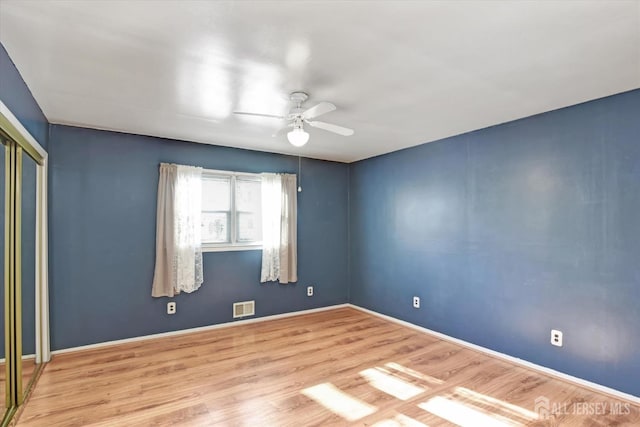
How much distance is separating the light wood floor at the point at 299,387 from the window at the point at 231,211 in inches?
Result: 48.2

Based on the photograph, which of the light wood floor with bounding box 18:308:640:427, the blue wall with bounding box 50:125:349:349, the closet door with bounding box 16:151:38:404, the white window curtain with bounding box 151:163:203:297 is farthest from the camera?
the white window curtain with bounding box 151:163:203:297

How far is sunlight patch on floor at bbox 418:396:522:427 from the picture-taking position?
2.30m

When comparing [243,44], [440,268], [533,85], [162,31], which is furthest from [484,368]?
[162,31]

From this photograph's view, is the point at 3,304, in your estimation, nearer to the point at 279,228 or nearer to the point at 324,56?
the point at 324,56

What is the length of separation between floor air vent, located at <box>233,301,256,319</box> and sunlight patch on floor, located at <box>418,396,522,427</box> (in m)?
2.63

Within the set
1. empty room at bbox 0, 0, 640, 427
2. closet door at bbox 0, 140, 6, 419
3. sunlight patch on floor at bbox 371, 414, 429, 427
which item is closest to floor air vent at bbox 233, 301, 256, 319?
empty room at bbox 0, 0, 640, 427

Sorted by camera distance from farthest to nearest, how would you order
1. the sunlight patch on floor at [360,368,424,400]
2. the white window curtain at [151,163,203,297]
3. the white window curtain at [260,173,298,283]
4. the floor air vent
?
the white window curtain at [260,173,298,283] < the floor air vent < the white window curtain at [151,163,203,297] < the sunlight patch on floor at [360,368,424,400]

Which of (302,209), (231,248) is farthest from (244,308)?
(302,209)

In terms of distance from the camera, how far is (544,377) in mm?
2971

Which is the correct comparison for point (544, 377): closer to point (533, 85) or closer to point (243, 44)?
point (533, 85)

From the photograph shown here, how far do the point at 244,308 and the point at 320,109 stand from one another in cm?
304

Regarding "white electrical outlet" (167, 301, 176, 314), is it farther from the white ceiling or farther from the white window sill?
the white ceiling

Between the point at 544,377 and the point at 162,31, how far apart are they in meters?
3.83

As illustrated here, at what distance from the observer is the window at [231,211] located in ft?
14.3
